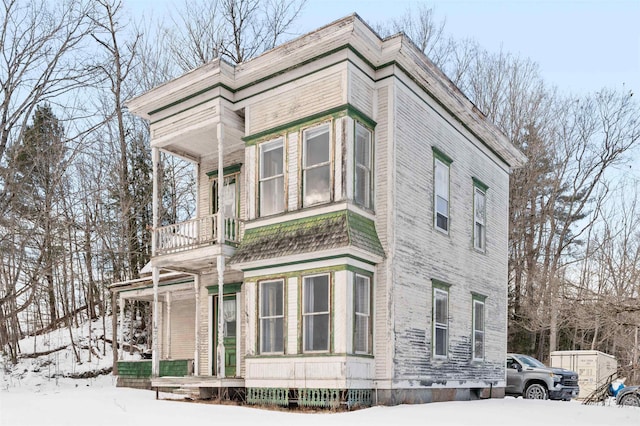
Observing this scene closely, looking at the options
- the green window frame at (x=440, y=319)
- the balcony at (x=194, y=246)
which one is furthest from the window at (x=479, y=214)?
the balcony at (x=194, y=246)

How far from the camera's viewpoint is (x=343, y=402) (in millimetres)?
12789

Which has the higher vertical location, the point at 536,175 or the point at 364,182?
the point at 536,175

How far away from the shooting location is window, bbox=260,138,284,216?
15172 mm

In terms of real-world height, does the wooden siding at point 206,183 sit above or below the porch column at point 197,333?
above

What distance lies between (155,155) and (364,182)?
20.1 feet

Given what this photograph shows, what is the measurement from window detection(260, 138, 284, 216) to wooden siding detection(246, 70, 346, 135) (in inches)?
20.8

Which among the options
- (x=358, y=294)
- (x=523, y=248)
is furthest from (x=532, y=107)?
(x=358, y=294)

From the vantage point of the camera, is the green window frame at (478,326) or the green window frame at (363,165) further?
the green window frame at (478,326)

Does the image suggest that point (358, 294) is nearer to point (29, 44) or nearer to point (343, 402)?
point (343, 402)

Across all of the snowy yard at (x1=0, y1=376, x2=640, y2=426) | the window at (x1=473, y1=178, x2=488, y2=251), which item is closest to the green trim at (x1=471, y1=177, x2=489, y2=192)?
the window at (x1=473, y1=178, x2=488, y2=251)

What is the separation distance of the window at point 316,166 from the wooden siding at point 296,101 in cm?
51

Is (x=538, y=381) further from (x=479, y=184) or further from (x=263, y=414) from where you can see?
(x=263, y=414)

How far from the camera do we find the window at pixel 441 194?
53.6 feet

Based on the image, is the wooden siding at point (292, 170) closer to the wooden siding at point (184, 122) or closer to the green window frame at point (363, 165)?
the green window frame at point (363, 165)
